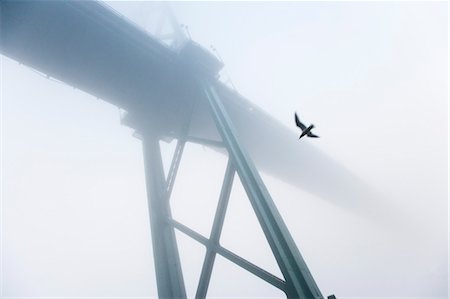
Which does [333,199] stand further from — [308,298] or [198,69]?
[308,298]

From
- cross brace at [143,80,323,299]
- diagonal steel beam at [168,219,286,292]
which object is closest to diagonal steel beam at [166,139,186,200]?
cross brace at [143,80,323,299]

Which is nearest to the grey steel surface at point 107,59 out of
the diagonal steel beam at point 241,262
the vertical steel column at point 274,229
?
the vertical steel column at point 274,229

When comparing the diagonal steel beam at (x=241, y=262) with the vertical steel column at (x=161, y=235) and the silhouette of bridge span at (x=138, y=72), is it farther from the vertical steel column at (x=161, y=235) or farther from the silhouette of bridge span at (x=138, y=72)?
the vertical steel column at (x=161, y=235)

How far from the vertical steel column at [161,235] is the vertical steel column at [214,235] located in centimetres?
64

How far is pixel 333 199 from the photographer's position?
14.5m

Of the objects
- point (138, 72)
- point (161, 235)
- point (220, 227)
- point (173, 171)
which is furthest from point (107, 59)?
point (220, 227)

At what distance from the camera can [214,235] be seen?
269 cm

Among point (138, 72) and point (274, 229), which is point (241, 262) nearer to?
point (274, 229)

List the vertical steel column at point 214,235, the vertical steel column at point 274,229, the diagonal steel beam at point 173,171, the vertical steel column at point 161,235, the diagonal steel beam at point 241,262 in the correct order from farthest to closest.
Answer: the diagonal steel beam at point 173,171
the vertical steel column at point 161,235
the vertical steel column at point 214,235
the diagonal steel beam at point 241,262
the vertical steel column at point 274,229

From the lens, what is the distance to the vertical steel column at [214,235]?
257 centimetres

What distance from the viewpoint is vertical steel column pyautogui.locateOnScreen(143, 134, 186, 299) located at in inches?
124

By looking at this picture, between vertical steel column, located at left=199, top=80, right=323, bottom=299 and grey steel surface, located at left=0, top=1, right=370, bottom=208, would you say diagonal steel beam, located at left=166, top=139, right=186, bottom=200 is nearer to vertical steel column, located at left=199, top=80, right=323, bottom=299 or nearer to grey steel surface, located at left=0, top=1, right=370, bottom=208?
grey steel surface, located at left=0, top=1, right=370, bottom=208

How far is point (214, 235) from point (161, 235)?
1.10 meters

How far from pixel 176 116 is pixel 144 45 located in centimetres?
125
